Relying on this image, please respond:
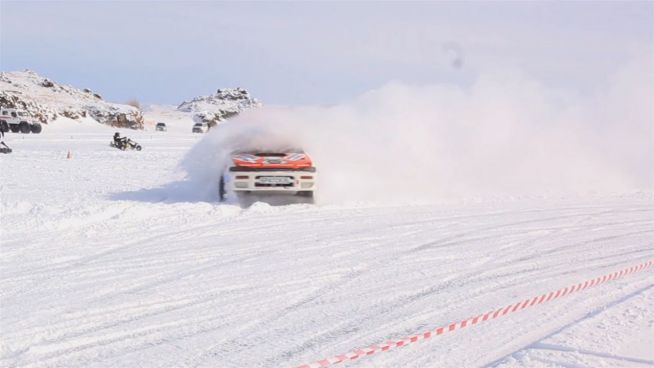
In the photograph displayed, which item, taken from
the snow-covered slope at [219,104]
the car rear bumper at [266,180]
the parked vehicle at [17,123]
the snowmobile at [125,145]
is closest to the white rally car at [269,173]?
the car rear bumper at [266,180]

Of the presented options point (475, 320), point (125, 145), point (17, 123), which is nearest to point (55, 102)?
point (17, 123)

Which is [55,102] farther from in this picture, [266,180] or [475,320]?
[475,320]

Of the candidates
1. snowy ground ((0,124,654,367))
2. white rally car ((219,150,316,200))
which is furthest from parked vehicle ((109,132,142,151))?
white rally car ((219,150,316,200))

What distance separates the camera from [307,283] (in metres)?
8.01

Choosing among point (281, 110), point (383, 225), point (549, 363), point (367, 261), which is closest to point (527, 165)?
point (281, 110)

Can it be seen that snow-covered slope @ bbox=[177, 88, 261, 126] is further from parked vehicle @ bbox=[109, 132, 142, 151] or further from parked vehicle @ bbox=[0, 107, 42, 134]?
parked vehicle @ bbox=[109, 132, 142, 151]

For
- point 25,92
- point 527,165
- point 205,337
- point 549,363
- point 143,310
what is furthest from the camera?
point 25,92

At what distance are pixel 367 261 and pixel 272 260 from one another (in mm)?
1166

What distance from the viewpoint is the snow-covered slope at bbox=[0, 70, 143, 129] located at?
224 ft

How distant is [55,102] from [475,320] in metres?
75.8

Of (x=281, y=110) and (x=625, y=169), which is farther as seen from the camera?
(x=625, y=169)

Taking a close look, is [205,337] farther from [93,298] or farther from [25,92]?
[25,92]

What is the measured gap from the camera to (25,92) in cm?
8138

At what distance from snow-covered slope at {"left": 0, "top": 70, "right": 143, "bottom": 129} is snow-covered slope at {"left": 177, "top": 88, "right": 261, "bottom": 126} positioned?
18842 mm
